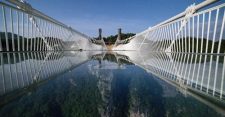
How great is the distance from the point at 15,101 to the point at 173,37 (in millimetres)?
12753

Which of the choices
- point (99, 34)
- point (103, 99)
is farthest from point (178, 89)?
point (99, 34)

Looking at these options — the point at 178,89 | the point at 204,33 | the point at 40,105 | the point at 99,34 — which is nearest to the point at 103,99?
the point at 40,105

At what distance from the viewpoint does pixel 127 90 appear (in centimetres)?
257

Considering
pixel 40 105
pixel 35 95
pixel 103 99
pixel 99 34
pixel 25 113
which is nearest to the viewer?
pixel 25 113

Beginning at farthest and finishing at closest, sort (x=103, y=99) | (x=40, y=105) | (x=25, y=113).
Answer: (x=103, y=99), (x=40, y=105), (x=25, y=113)

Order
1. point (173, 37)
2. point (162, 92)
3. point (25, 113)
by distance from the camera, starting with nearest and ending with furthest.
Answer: point (25, 113) → point (162, 92) → point (173, 37)

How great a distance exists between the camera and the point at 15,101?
6.62 ft

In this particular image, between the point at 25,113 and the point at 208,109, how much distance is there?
114 centimetres

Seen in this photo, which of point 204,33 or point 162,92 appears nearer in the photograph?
point 162,92

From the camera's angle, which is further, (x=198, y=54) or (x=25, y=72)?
(x=198, y=54)

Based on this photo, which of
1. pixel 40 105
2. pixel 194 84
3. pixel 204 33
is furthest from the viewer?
pixel 204 33

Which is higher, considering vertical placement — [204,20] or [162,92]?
[204,20]

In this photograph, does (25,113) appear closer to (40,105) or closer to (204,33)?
(40,105)

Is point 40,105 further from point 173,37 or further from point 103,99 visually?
point 173,37
